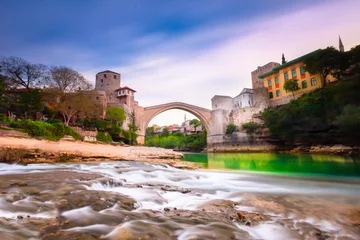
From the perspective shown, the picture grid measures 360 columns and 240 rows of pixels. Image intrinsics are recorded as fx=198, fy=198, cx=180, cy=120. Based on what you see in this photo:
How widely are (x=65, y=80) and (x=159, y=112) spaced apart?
19.0m

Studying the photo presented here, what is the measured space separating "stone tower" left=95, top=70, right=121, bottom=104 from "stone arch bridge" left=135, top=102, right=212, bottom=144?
5614 mm

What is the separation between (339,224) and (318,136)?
2130 cm

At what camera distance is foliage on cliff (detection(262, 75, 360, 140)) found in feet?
49.3

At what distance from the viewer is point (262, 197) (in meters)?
3.82

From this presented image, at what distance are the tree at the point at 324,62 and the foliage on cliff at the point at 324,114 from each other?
2677 mm

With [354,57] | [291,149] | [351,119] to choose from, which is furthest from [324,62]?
[351,119]

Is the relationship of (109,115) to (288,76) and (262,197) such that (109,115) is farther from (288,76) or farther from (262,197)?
(288,76)

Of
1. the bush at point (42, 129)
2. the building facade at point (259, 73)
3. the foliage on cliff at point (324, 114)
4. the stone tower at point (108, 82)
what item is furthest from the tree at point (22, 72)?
the building facade at point (259, 73)

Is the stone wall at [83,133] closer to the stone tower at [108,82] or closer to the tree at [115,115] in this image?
the tree at [115,115]

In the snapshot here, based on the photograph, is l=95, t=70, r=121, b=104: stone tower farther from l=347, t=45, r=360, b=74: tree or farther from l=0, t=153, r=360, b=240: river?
l=0, t=153, r=360, b=240: river

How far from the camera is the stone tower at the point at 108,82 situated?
35031 millimetres

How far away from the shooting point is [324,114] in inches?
779

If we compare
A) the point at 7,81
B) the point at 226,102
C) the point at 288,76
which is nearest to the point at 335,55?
the point at 288,76

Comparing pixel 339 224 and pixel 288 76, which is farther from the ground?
pixel 288 76
